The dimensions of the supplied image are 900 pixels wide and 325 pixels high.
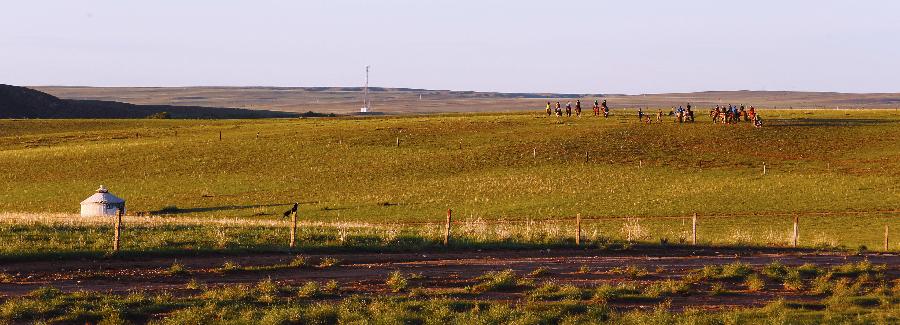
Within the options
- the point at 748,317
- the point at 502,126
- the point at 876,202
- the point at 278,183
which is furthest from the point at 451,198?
the point at 748,317

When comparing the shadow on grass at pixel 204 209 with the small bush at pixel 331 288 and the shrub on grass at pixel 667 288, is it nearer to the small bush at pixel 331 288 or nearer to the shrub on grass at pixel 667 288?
the small bush at pixel 331 288

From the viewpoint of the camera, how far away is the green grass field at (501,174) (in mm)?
51719

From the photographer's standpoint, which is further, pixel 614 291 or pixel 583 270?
pixel 583 270

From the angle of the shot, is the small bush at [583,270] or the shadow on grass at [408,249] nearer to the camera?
the small bush at [583,270]

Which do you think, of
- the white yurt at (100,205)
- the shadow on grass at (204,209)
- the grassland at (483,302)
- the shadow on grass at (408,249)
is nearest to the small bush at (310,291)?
the grassland at (483,302)

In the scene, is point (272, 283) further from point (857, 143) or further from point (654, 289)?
point (857, 143)

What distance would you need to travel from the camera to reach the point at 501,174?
2721 inches

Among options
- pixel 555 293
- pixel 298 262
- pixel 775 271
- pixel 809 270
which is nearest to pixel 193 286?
pixel 298 262

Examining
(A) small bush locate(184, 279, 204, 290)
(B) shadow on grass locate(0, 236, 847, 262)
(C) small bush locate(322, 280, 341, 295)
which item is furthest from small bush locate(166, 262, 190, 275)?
(C) small bush locate(322, 280, 341, 295)

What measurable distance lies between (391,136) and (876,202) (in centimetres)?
4317

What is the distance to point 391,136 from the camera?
87875 millimetres

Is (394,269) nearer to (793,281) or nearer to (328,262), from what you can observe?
(328,262)

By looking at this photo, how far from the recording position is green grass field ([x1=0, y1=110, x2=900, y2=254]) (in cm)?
5172

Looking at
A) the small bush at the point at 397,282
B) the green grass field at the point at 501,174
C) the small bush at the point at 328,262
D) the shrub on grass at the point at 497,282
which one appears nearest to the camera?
the small bush at the point at 397,282
